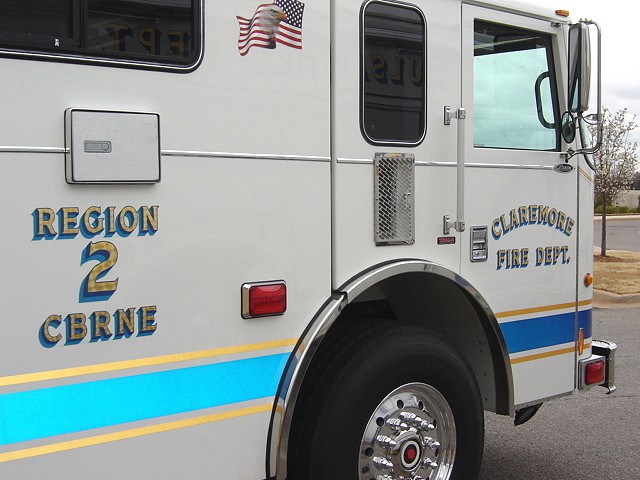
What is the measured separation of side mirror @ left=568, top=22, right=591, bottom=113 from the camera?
4.26m

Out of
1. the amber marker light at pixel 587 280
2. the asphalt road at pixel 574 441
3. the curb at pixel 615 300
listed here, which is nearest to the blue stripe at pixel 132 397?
the asphalt road at pixel 574 441

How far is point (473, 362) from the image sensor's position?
13.9 ft

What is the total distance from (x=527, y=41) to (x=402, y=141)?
45.2 inches

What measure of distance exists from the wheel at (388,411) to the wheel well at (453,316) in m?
0.27

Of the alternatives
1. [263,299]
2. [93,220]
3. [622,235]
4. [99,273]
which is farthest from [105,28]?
[622,235]

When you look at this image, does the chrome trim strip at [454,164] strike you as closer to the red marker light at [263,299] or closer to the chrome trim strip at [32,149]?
the red marker light at [263,299]

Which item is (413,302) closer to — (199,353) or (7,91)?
(199,353)

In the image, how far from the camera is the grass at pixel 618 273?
1205 centimetres

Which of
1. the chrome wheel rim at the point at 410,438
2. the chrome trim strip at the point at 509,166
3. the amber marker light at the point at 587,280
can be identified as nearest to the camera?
the chrome wheel rim at the point at 410,438

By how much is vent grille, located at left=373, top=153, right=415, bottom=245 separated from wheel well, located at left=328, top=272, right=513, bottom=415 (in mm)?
342

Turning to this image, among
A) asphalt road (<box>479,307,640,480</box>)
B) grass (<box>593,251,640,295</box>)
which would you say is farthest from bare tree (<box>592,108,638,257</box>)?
asphalt road (<box>479,307,640,480</box>)

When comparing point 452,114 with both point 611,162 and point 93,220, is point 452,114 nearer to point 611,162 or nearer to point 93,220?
point 93,220

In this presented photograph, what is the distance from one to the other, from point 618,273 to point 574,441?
8.73m

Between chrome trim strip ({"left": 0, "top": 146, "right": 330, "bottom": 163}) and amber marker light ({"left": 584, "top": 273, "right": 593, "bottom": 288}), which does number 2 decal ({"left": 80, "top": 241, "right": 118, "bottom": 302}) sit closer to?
chrome trim strip ({"left": 0, "top": 146, "right": 330, "bottom": 163})
